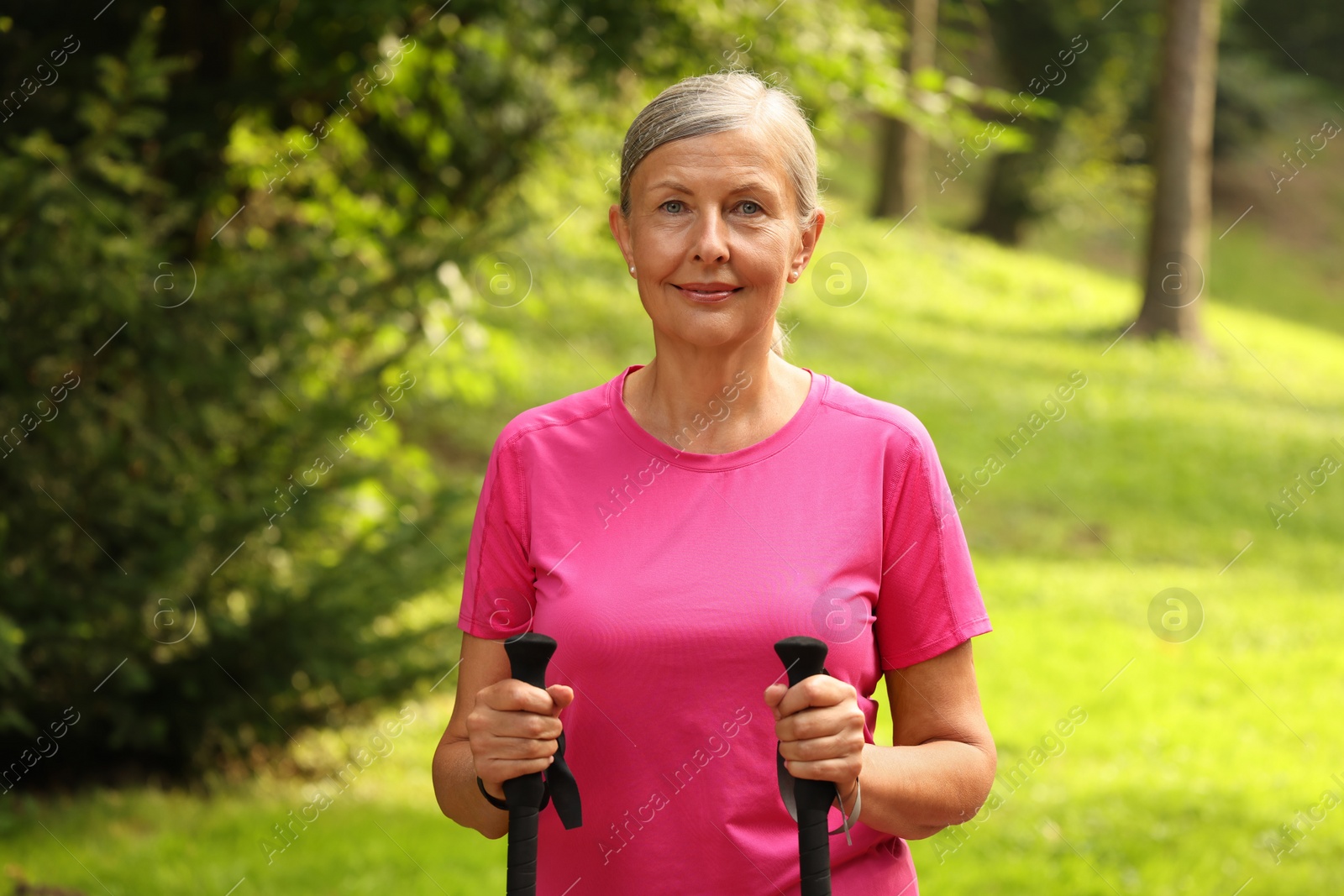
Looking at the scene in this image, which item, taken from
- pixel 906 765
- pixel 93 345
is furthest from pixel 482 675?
pixel 93 345

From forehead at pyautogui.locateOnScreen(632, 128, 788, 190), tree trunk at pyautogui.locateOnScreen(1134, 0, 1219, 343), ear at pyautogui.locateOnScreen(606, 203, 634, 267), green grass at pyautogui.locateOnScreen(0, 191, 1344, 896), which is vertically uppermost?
tree trunk at pyautogui.locateOnScreen(1134, 0, 1219, 343)

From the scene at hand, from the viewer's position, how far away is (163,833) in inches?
207

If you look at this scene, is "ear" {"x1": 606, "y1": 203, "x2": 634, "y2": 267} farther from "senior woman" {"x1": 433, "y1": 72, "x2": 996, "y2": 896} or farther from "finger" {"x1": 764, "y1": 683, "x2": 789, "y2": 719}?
"finger" {"x1": 764, "y1": 683, "x2": 789, "y2": 719}

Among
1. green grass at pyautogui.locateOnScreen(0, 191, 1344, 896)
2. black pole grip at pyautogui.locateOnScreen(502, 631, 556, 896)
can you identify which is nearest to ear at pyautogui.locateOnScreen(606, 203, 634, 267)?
black pole grip at pyautogui.locateOnScreen(502, 631, 556, 896)

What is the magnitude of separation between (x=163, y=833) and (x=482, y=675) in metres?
3.80

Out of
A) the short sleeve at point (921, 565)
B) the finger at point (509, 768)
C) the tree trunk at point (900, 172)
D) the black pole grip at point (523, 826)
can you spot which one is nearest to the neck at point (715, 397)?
the short sleeve at point (921, 565)

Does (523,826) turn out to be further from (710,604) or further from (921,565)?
(921,565)

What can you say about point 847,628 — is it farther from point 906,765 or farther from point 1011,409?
point 1011,409

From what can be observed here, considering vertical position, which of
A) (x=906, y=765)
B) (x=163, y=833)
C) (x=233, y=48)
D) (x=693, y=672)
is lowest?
(x=163, y=833)

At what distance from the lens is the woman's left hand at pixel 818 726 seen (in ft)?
5.76

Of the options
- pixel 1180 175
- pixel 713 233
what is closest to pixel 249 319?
pixel 713 233

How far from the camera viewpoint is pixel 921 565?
2008 mm

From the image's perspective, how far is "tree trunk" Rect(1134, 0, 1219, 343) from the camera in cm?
1659

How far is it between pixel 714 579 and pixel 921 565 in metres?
0.34
